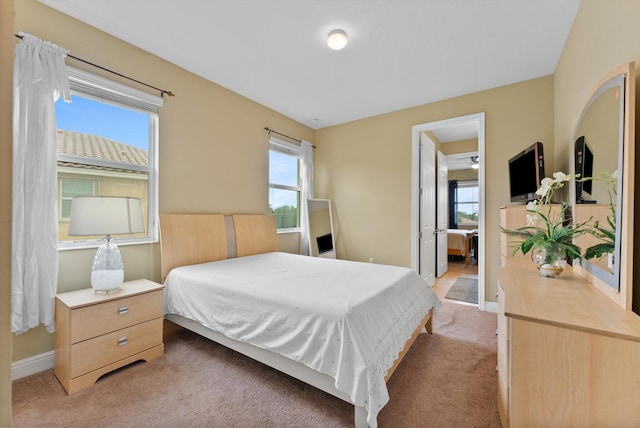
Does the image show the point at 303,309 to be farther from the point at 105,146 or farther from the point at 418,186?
the point at 418,186

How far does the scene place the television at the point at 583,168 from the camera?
4.76 feet

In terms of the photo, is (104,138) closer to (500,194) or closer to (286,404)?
(286,404)

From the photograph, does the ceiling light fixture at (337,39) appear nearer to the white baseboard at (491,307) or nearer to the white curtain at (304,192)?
the white curtain at (304,192)

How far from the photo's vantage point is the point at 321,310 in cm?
155

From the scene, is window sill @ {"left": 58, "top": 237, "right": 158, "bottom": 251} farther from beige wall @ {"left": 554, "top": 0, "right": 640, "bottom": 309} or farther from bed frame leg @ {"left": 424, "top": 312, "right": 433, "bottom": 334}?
beige wall @ {"left": 554, "top": 0, "right": 640, "bottom": 309}

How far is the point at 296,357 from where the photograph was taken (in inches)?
62.4

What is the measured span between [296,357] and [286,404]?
317 millimetres

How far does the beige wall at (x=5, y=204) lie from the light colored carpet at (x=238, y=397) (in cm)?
135

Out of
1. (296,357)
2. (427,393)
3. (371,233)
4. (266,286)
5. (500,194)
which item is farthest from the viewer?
(371,233)

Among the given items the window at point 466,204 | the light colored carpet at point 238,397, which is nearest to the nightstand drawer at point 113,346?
the light colored carpet at point 238,397

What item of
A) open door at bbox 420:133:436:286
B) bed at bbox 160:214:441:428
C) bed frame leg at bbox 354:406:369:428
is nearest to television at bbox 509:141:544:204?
open door at bbox 420:133:436:286

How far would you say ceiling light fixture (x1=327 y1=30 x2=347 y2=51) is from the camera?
2215 millimetres

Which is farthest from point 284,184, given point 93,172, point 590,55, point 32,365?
point 590,55

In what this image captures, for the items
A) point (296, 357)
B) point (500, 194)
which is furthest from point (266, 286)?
point (500, 194)
